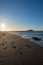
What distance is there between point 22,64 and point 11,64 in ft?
2.29

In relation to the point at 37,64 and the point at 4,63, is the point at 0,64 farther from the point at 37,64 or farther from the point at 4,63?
the point at 37,64

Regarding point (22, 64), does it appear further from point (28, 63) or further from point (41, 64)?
point (41, 64)

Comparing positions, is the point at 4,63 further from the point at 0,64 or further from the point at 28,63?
the point at 28,63

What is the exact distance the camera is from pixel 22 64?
710 centimetres

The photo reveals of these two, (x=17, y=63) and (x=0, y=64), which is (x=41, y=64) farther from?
(x=0, y=64)

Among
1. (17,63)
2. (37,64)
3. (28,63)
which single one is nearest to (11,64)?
(17,63)

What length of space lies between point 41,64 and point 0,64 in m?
2.58

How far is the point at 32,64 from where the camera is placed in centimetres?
711

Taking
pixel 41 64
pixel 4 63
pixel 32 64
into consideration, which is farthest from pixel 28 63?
pixel 4 63

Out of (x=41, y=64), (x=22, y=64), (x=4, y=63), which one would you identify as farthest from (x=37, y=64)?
(x=4, y=63)

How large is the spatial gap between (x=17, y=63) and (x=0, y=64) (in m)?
1.10

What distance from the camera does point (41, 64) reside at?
710 cm

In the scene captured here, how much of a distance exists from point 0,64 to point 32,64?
6.61 ft

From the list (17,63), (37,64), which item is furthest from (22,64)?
(37,64)
